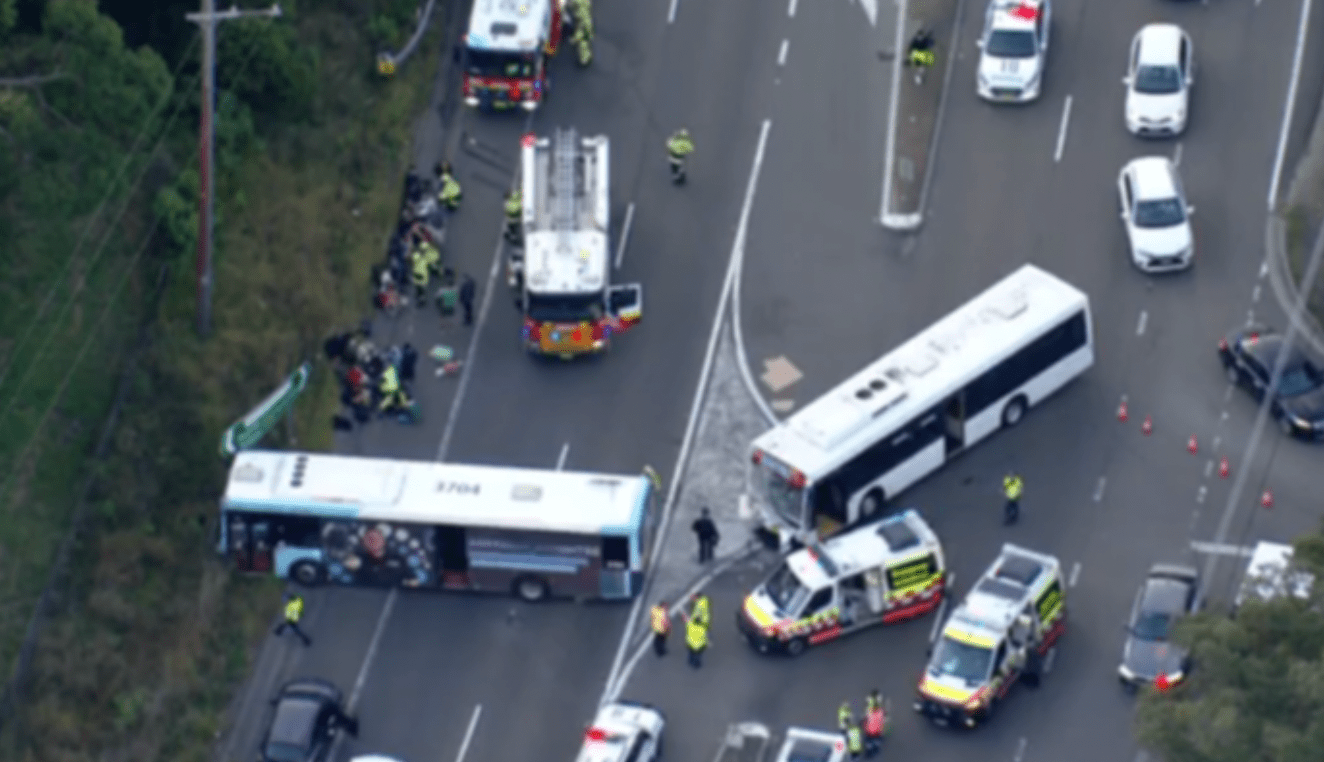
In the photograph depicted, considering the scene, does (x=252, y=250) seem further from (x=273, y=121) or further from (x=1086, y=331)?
(x=1086, y=331)

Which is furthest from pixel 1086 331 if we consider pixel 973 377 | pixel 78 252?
pixel 78 252

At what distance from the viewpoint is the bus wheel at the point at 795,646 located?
87.9 metres

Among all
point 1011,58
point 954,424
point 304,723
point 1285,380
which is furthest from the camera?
point 1011,58

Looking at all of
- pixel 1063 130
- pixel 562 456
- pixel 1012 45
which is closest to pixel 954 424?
pixel 562 456

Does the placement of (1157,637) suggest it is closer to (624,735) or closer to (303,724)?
(624,735)

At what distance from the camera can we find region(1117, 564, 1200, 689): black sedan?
86125 mm

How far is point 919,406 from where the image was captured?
90.4m

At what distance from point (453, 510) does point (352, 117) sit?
16.1 m

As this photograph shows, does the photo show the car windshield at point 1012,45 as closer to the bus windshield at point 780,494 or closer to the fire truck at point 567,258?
the fire truck at point 567,258

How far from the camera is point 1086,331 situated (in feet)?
307

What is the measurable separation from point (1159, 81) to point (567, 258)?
57.6 feet

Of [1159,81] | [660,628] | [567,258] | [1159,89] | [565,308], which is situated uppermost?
[1159,81]

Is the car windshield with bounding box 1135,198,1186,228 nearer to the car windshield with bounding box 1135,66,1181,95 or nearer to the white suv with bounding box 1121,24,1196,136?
the white suv with bounding box 1121,24,1196,136

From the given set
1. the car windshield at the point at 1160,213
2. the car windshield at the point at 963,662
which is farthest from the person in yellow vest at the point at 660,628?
the car windshield at the point at 1160,213
